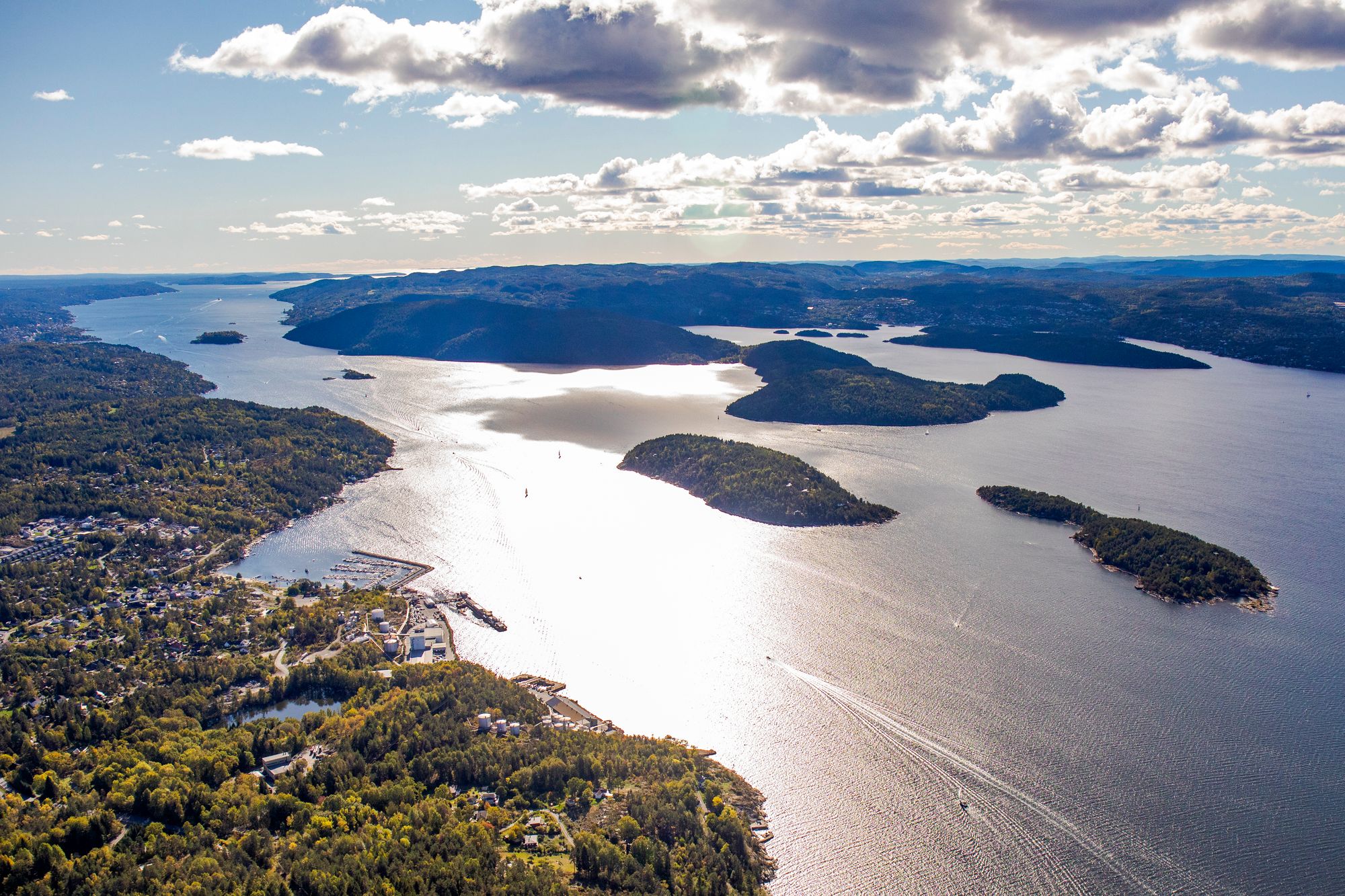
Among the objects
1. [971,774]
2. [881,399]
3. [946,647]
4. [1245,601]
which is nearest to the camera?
[971,774]

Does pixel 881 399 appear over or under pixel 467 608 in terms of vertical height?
over

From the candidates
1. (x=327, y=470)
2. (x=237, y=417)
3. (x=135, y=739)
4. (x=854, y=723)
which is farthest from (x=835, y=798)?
(x=237, y=417)

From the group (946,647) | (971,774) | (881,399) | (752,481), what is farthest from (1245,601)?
(881,399)

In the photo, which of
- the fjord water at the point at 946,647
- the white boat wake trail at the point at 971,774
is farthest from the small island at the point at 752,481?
the white boat wake trail at the point at 971,774

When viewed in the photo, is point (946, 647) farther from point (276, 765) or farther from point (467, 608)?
point (276, 765)

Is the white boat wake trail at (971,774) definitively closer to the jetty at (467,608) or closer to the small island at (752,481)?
the jetty at (467,608)

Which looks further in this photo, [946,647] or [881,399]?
[881,399]

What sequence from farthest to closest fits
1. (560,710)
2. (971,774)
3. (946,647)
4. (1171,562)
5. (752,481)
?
(752,481) < (1171,562) < (946,647) < (560,710) < (971,774)
